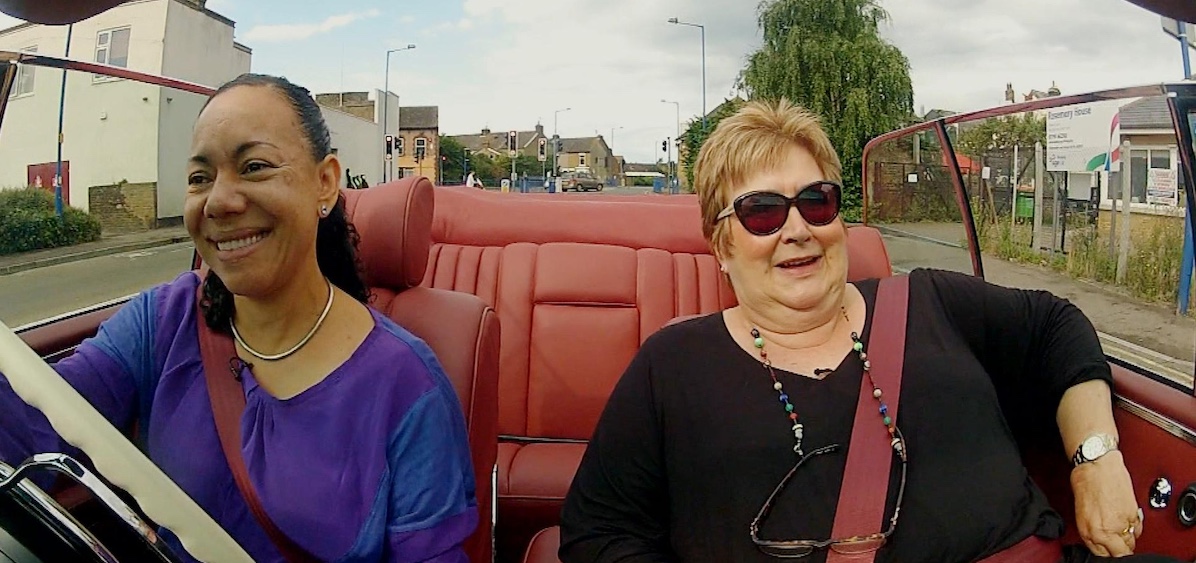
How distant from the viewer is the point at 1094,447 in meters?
1.54

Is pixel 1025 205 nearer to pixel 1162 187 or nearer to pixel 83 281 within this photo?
pixel 1162 187

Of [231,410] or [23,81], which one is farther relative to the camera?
[23,81]

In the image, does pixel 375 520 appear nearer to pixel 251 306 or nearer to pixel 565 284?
pixel 251 306

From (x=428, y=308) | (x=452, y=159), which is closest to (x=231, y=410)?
(x=428, y=308)

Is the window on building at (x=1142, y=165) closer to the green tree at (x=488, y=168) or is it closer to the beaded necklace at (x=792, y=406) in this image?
the beaded necklace at (x=792, y=406)

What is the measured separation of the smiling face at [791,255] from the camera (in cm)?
162

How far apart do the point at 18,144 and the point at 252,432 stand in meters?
0.75

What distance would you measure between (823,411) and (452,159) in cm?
6086

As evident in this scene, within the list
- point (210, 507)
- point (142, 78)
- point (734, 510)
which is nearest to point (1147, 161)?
point (734, 510)

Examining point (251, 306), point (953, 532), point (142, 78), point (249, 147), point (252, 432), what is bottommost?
point (953, 532)

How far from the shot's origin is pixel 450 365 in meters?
1.71

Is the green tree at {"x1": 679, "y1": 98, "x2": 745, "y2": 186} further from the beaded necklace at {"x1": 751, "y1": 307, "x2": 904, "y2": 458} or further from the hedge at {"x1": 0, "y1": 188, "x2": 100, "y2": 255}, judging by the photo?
the hedge at {"x1": 0, "y1": 188, "x2": 100, "y2": 255}

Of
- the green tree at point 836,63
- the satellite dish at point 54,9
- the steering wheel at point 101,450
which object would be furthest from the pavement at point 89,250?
the green tree at point 836,63

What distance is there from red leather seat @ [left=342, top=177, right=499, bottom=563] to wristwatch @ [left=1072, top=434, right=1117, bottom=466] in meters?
1.09
